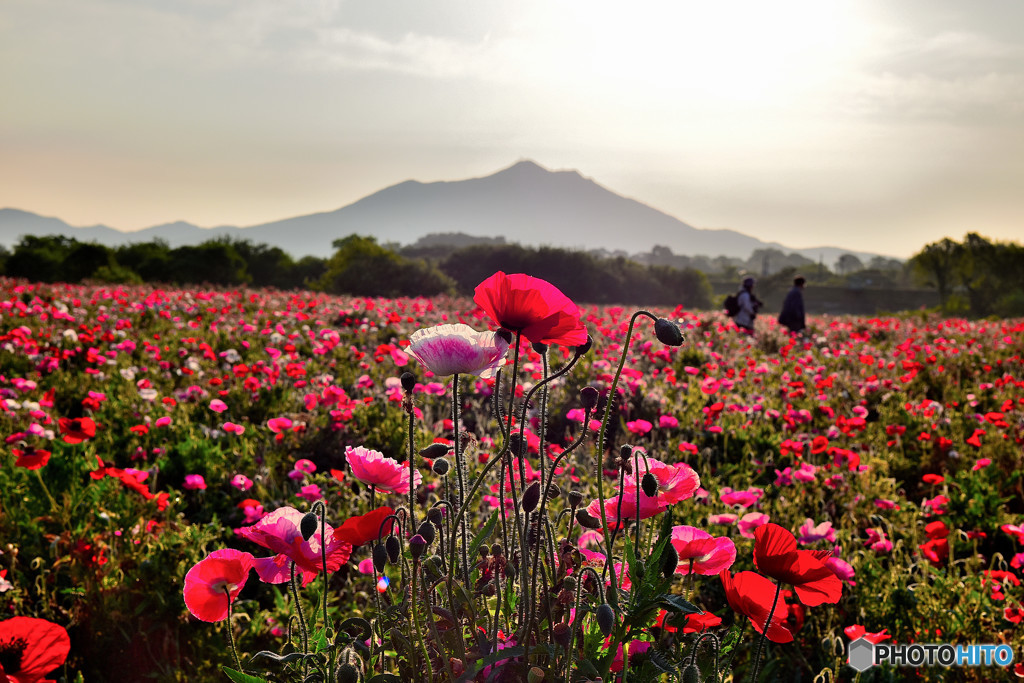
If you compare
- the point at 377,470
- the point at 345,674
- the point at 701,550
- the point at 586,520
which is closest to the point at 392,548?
the point at 377,470

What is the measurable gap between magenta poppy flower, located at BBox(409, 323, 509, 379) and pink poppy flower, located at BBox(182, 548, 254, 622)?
662 mm

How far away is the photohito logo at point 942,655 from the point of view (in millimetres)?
2285

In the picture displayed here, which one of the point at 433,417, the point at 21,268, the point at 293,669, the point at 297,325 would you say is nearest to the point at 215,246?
the point at 21,268

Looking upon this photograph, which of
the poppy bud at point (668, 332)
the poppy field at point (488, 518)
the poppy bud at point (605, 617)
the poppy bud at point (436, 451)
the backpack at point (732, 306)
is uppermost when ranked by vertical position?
the poppy bud at point (668, 332)

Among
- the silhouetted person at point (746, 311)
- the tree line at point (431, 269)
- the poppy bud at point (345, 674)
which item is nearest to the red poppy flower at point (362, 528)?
the poppy bud at point (345, 674)

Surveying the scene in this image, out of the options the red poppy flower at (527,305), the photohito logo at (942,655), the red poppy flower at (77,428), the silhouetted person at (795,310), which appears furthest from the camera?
the silhouetted person at (795,310)

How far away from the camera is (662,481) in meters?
1.44

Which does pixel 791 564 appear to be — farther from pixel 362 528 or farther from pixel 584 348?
pixel 362 528

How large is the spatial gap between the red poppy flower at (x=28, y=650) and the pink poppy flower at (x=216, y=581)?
0.24 metres

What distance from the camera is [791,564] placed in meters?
1.27

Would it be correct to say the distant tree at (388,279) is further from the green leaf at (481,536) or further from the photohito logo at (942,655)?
the green leaf at (481,536)

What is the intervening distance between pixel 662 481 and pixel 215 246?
4032 centimetres

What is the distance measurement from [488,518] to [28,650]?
108 cm

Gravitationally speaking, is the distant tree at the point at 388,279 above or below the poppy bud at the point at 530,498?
above
